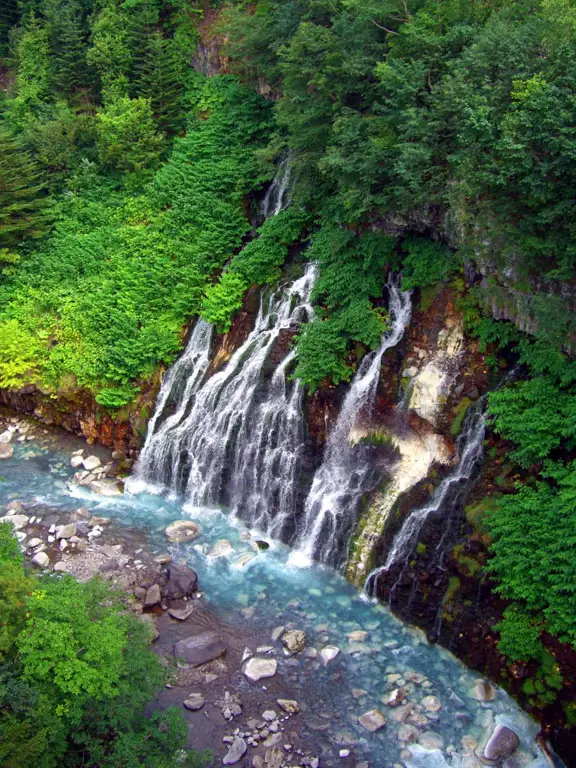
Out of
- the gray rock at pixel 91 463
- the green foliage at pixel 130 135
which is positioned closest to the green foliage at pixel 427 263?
the gray rock at pixel 91 463

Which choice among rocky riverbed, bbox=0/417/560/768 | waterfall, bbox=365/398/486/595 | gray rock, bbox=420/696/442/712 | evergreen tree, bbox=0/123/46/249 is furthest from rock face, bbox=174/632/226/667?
evergreen tree, bbox=0/123/46/249

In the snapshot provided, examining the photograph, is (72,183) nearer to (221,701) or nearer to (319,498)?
(319,498)

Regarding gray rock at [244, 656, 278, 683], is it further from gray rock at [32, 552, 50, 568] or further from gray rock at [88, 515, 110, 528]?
gray rock at [88, 515, 110, 528]

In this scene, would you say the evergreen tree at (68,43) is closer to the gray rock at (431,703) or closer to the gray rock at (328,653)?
the gray rock at (328,653)

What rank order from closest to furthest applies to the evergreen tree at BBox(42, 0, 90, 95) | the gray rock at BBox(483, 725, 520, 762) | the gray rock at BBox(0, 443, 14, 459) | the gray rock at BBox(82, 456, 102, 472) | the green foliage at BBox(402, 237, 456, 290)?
the gray rock at BBox(483, 725, 520, 762)
the green foliage at BBox(402, 237, 456, 290)
the gray rock at BBox(82, 456, 102, 472)
the gray rock at BBox(0, 443, 14, 459)
the evergreen tree at BBox(42, 0, 90, 95)

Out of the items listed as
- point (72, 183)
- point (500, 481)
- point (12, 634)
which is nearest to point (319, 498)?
point (500, 481)
